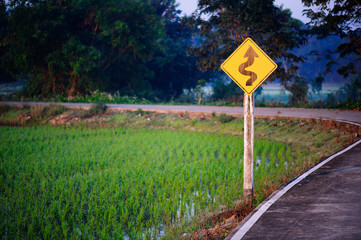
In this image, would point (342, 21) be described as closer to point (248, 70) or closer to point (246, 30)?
point (246, 30)

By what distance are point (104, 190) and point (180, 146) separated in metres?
6.24

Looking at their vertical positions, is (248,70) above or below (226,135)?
above

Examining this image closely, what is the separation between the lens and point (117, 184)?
26.7 feet

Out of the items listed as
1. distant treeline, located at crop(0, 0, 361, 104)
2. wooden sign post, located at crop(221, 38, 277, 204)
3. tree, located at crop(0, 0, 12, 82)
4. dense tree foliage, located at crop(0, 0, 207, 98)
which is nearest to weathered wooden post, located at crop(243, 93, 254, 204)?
wooden sign post, located at crop(221, 38, 277, 204)

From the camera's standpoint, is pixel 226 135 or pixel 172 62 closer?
pixel 226 135

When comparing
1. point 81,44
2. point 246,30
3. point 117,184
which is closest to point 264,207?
point 117,184

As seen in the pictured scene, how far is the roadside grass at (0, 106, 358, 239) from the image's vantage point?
6.05 m

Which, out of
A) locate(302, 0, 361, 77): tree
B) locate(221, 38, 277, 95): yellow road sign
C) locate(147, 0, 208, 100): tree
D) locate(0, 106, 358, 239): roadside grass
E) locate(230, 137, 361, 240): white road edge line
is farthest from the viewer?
locate(147, 0, 208, 100): tree

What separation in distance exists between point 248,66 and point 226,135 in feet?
33.5

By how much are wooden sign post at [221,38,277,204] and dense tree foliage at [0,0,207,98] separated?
87.0 ft

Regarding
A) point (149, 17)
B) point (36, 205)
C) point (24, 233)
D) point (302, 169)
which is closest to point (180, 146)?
point (302, 169)

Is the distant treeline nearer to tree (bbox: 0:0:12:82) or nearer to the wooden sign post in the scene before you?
tree (bbox: 0:0:12:82)

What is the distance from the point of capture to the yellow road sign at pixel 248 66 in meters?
6.52

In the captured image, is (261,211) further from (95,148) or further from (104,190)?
(95,148)
